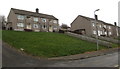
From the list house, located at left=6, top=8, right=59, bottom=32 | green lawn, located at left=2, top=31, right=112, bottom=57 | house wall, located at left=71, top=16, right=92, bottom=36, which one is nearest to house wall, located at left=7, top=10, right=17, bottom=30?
house, located at left=6, top=8, right=59, bottom=32

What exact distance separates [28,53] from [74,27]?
153 feet

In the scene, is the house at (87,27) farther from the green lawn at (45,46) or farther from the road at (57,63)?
the road at (57,63)

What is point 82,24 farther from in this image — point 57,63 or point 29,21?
point 57,63

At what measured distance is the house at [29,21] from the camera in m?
50.7

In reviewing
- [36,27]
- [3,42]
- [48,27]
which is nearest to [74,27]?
[48,27]

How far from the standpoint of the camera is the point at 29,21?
176 feet

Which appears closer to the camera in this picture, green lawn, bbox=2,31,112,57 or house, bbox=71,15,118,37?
green lawn, bbox=2,31,112,57

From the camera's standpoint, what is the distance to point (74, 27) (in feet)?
213

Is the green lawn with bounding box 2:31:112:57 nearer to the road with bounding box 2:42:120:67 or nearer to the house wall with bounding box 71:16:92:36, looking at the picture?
the road with bounding box 2:42:120:67

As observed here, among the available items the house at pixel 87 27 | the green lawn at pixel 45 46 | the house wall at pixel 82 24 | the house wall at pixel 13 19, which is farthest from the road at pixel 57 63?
the house wall at pixel 82 24

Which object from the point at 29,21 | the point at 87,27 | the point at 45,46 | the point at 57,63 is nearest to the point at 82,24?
the point at 87,27

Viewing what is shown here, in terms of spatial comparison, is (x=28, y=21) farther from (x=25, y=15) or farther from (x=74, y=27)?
(x=74, y=27)

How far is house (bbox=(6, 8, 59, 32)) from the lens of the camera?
50.7 meters

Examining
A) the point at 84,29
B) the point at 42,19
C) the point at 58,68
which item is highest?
the point at 42,19
